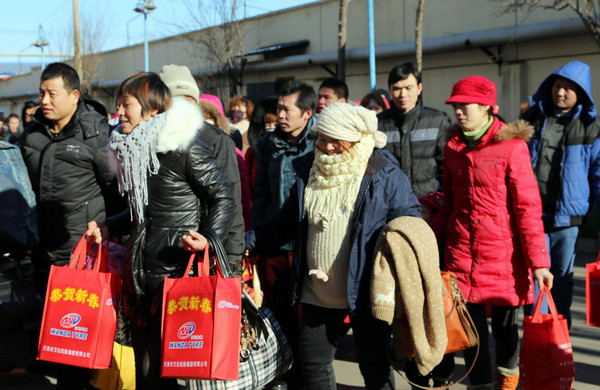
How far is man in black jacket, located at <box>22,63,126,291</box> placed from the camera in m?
4.74

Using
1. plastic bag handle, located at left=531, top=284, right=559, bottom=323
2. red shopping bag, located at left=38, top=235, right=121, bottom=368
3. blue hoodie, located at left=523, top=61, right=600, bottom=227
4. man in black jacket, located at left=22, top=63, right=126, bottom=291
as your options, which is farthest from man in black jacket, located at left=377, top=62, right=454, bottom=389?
red shopping bag, located at left=38, top=235, right=121, bottom=368

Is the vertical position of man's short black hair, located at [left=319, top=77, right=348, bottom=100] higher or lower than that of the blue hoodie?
higher

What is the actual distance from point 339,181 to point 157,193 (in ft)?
3.14

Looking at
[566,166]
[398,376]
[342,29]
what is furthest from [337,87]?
[342,29]

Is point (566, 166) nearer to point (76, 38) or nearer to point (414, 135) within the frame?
point (414, 135)

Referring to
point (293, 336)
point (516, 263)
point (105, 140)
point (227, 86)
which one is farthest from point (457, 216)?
point (227, 86)

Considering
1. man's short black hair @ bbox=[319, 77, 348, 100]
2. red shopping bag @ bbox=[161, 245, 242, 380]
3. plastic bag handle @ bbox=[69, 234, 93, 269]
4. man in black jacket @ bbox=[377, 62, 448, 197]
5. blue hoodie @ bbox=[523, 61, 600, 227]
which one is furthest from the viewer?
man's short black hair @ bbox=[319, 77, 348, 100]

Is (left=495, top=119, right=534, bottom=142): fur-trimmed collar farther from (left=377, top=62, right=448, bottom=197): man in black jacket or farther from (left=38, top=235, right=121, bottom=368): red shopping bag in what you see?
(left=38, top=235, right=121, bottom=368): red shopping bag

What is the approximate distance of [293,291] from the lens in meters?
4.10

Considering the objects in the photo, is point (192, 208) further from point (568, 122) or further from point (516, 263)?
point (568, 122)

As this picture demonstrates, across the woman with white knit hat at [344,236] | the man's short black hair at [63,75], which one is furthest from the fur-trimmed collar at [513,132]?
the man's short black hair at [63,75]

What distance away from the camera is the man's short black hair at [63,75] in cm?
482

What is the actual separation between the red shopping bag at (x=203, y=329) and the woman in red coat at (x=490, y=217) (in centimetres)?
167

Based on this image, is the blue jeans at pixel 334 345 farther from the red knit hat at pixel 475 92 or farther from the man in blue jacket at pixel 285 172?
the red knit hat at pixel 475 92
